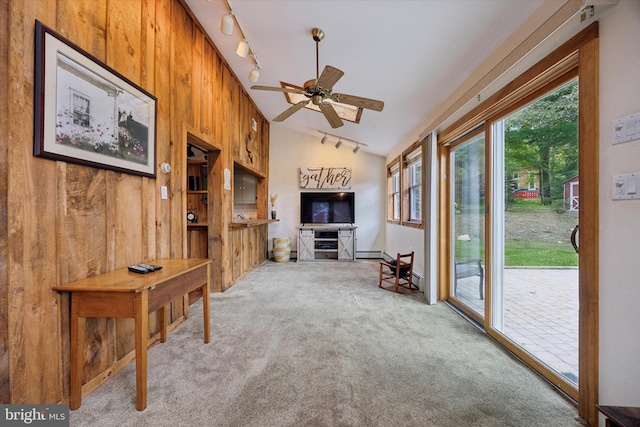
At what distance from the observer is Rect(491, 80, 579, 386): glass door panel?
1.66m

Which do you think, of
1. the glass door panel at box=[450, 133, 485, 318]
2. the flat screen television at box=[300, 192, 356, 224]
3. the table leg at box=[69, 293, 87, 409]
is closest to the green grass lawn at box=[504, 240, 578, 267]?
the glass door panel at box=[450, 133, 485, 318]

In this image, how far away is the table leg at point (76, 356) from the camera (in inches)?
56.3

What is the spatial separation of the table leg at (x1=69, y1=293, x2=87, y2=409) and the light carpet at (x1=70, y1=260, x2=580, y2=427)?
85mm

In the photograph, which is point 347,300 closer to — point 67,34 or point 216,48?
point 67,34

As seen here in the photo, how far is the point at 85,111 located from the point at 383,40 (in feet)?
7.65

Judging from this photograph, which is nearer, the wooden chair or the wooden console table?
the wooden console table

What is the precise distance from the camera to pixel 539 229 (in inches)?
75.0

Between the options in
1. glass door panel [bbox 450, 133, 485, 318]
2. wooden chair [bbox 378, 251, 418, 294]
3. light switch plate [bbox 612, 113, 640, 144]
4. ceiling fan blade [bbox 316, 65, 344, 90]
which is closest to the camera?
light switch plate [bbox 612, 113, 640, 144]

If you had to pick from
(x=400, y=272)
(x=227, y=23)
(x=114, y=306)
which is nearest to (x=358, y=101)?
(x=227, y=23)

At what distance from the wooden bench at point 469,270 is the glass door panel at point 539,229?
0.37 meters

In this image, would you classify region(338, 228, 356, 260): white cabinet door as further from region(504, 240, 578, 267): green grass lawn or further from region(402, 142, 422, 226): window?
region(504, 240, 578, 267): green grass lawn

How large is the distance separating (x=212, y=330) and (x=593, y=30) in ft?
11.2

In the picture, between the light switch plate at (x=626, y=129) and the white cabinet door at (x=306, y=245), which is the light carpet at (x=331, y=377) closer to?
the light switch plate at (x=626, y=129)

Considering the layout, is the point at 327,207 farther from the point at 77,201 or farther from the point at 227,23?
the point at 77,201
